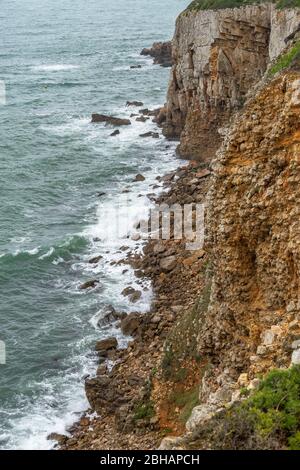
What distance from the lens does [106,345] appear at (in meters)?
31.8

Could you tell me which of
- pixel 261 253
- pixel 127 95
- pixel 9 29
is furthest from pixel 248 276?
pixel 9 29

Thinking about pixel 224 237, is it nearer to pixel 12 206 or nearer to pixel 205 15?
pixel 12 206

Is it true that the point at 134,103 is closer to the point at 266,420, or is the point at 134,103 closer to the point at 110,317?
the point at 110,317

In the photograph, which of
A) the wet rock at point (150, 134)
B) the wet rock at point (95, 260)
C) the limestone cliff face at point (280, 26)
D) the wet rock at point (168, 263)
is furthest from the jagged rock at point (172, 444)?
the wet rock at point (150, 134)

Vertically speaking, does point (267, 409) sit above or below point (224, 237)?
below

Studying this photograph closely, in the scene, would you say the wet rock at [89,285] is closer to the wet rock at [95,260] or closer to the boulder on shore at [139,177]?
the wet rock at [95,260]

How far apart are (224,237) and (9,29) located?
424 feet

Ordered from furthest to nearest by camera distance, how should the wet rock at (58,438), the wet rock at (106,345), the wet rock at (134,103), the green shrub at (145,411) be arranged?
1. the wet rock at (134,103)
2. the wet rock at (106,345)
3. the wet rock at (58,438)
4. the green shrub at (145,411)

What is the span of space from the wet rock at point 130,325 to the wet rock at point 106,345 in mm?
1011

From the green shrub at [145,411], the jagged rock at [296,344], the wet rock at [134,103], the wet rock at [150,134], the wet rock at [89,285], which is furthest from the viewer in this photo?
the wet rock at [134,103]

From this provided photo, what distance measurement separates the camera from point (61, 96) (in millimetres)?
84312

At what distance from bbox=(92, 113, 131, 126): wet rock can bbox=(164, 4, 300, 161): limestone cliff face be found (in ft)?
37.2

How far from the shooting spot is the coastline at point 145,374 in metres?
22.9

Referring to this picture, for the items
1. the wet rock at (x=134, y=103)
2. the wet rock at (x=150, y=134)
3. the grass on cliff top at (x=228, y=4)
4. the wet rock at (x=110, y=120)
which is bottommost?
the wet rock at (x=150, y=134)
